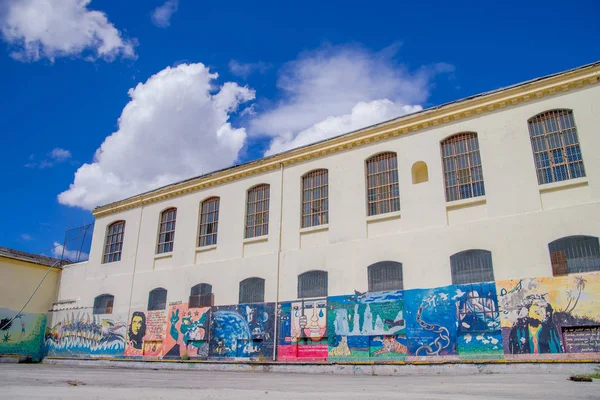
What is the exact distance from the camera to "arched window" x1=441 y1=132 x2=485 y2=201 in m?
15.2

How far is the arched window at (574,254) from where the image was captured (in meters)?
12.6

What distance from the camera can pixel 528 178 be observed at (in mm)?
14164

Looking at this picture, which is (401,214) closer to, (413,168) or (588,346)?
(413,168)

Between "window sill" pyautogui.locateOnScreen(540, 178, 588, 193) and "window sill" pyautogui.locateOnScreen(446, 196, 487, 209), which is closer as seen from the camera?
"window sill" pyautogui.locateOnScreen(540, 178, 588, 193)

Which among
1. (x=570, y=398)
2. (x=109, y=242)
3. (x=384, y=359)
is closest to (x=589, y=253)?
(x=384, y=359)

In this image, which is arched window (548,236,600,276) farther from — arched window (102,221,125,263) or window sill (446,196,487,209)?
arched window (102,221,125,263)

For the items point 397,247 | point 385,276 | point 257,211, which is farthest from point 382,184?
point 257,211

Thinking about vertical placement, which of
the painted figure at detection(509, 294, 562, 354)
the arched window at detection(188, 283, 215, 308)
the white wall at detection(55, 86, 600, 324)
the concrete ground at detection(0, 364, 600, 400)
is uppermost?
the white wall at detection(55, 86, 600, 324)

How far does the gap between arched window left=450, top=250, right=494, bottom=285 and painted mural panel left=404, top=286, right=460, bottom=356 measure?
462 millimetres

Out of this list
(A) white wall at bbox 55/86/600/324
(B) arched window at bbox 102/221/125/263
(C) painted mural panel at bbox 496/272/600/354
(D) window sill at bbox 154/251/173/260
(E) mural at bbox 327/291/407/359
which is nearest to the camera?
(C) painted mural panel at bbox 496/272/600/354

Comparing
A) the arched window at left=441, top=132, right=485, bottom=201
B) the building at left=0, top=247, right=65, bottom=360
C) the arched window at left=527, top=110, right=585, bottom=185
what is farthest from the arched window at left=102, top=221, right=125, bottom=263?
the arched window at left=527, top=110, right=585, bottom=185

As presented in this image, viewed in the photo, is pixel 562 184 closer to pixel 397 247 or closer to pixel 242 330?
pixel 397 247

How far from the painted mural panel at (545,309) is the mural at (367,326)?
10.4ft

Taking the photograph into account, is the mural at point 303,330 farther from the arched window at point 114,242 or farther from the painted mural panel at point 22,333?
the painted mural panel at point 22,333
